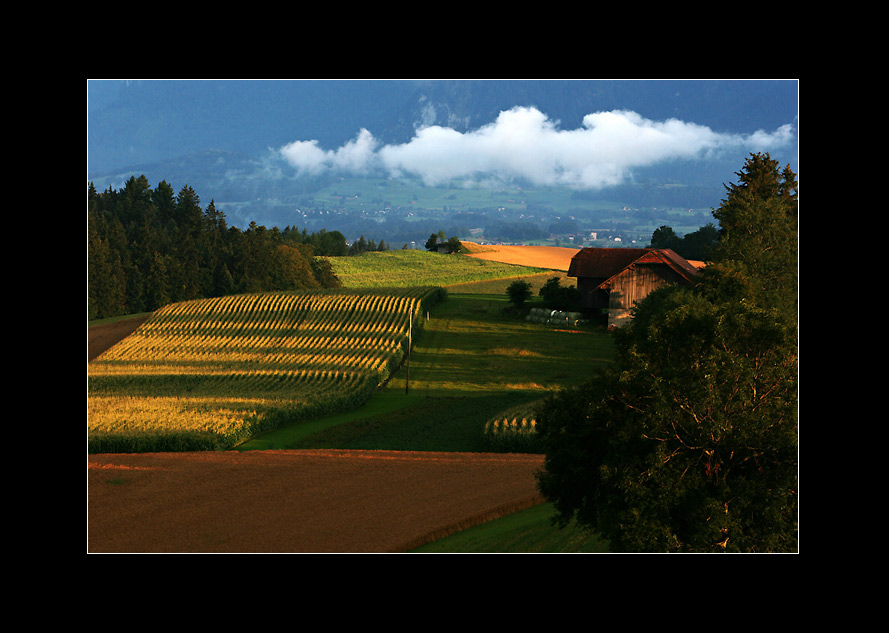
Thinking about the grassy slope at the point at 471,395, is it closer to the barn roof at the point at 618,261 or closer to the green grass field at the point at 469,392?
the green grass field at the point at 469,392

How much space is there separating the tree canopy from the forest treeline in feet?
231

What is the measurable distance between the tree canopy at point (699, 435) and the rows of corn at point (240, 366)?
2034 centimetres

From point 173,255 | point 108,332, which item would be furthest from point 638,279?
point 173,255

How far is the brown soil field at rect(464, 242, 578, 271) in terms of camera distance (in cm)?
12062

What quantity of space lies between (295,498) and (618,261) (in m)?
42.5

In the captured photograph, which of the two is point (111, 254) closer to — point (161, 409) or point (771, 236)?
point (161, 409)

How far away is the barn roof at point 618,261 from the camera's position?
2112 inches

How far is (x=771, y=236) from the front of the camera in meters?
39.7

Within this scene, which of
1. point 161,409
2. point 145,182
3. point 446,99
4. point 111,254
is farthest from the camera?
point 145,182

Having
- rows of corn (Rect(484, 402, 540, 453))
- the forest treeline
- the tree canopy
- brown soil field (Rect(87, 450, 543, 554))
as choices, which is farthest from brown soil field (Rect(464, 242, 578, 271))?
the tree canopy

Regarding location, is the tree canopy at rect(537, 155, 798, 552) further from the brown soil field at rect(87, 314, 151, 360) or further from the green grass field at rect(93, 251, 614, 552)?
the brown soil field at rect(87, 314, 151, 360)

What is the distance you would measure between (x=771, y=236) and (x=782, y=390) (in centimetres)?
2934

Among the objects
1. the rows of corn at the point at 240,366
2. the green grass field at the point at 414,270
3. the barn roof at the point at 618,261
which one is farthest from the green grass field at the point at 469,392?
the green grass field at the point at 414,270
